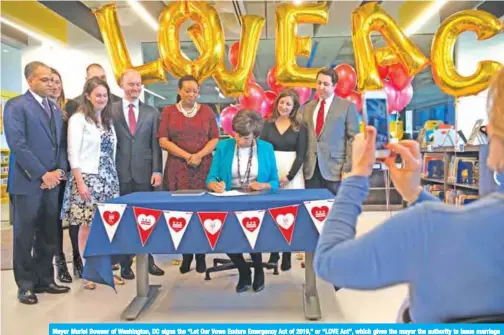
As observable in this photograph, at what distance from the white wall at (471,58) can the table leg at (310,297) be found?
5.85 metres

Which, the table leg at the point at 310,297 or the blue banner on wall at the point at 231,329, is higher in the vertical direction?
the blue banner on wall at the point at 231,329

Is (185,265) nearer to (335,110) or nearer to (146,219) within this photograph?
(146,219)


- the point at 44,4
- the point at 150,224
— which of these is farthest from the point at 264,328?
the point at 44,4

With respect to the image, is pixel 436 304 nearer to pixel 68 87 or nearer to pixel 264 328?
pixel 264 328

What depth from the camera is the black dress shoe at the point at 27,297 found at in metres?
2.86

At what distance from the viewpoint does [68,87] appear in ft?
27.8

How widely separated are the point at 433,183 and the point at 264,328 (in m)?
5.86

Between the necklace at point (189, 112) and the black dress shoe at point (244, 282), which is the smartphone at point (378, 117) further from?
the necklace at point (189, 112)

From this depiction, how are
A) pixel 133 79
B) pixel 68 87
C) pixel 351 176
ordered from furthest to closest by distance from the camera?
pixel 68 87 → pixel 133 79 → pixel 351 176

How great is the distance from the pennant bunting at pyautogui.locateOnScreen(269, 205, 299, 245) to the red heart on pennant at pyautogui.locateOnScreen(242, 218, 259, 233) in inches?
3.4

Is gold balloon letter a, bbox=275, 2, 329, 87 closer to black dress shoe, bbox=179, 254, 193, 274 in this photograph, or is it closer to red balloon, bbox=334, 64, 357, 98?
red balloon, bbox=334, 64, 357, 98

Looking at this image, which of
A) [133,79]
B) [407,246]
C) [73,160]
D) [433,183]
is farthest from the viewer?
[433,183]

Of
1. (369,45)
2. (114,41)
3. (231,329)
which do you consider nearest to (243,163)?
(369,45)

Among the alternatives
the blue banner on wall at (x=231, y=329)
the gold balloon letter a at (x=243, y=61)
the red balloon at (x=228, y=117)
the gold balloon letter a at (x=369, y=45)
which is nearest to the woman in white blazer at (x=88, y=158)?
the gold balloon letter a at (x=243, y=61)
